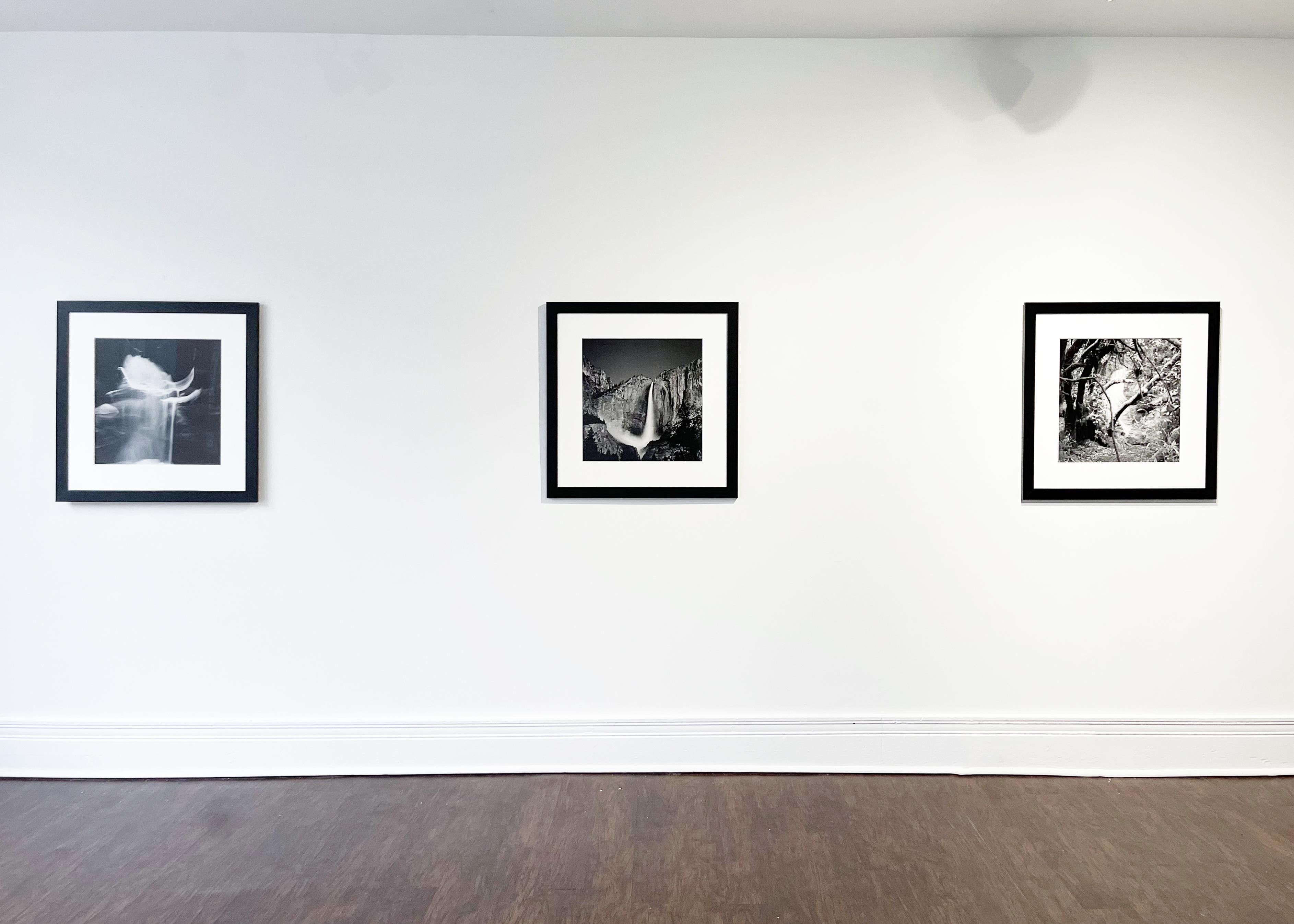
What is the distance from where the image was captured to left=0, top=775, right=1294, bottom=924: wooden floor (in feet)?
7.13

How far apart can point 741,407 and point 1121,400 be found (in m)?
1.46

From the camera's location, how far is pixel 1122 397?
3021 millimetres

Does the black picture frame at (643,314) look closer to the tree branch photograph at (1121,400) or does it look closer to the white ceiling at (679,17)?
the white ceiling at (679,17)

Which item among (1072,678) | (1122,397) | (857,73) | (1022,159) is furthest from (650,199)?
(1072,678)

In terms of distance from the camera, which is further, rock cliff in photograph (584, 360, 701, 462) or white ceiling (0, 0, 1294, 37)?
rock cliff in photograph (584, 360, 701, 462)

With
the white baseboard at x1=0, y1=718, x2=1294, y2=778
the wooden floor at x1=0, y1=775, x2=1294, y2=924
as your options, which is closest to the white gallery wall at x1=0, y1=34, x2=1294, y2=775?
the white baseboard at x1=0, y1=718, x2=1294, y2=778

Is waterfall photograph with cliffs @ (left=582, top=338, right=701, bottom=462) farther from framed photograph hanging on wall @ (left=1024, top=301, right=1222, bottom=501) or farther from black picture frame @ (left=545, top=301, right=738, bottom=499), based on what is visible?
framed photograph hanging on wall @ (left=1024, top=301, right=1222, bottom=501)

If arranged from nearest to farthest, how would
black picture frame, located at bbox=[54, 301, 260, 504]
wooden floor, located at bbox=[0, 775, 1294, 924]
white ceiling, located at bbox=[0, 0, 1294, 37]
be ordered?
wooden floor, located at bbox=[0, 775, 1294, 924] → white ceiling, located at bbox=[0, 0, 1294, 37] → black picture frame, located at bbox=[54, 301, 260, 504]

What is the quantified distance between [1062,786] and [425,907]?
228cm

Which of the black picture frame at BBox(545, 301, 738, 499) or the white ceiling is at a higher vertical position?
the white ceiling

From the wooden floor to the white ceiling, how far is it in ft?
9.27

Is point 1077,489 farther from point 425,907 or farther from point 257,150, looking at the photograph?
point 257,150

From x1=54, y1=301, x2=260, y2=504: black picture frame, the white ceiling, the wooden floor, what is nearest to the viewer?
the wooden floor

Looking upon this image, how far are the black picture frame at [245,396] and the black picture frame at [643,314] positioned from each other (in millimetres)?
1115
